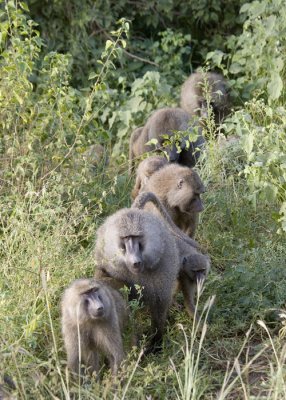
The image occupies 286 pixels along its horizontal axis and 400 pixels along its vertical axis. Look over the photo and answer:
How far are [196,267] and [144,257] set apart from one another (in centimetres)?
51

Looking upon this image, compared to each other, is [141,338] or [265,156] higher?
[265,156]

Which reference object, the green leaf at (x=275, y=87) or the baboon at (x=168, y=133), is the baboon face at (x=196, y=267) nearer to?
the baboon at (x=168, y=133)

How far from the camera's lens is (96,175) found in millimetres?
6656

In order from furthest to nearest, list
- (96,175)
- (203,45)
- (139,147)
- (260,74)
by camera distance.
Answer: (203,45) < (260,74) < (139,147) < (96,175)

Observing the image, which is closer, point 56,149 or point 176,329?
point 176,329

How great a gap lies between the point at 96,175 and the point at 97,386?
2.88 meters

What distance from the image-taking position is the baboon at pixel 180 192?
5641 mm

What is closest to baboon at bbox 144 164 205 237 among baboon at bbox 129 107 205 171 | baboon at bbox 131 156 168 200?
baboon at bbox 131 156 168 200

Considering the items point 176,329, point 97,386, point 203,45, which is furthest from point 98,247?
point 203,45

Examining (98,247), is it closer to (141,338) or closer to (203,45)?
(141,338)

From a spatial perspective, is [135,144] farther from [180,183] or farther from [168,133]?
[180,183]

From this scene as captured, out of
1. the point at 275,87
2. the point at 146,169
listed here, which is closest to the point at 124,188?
the point at 146,169

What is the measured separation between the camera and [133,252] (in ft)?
14.9

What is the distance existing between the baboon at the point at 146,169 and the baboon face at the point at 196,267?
1.01 metres
